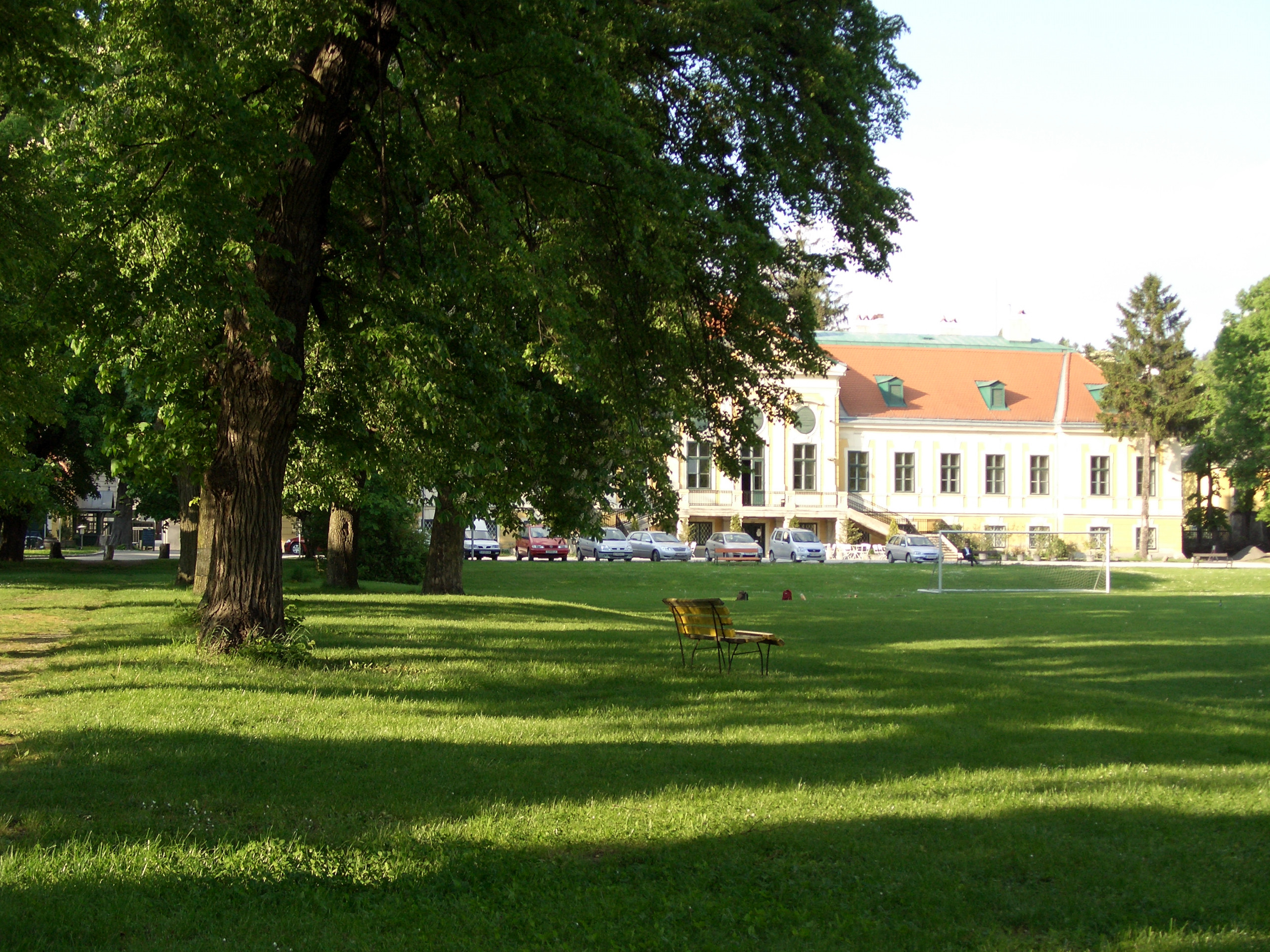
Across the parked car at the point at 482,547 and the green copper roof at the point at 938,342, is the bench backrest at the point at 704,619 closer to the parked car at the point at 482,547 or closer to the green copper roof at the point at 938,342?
the parked car at the point at 482,547

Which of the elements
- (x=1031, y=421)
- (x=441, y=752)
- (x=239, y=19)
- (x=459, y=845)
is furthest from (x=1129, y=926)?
(x=1031, y=421)

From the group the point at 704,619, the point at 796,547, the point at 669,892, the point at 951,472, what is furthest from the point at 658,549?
the point at 669,892

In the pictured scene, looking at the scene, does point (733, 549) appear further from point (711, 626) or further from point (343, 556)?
point (711, 626)

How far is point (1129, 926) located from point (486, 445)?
12707 mm

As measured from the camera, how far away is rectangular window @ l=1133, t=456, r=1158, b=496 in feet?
249

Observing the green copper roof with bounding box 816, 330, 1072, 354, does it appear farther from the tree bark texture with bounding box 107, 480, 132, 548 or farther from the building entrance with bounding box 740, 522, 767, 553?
the tree bark texture with bounding box 107, 480, 132, 548

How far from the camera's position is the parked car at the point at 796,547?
60406 mm

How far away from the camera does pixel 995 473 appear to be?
76312 mm

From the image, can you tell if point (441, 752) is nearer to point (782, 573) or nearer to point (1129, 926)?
point (1129, 926)

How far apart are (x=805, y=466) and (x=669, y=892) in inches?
2748

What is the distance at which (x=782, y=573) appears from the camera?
46938 mm

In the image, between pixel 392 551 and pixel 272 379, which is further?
pixel 392 551

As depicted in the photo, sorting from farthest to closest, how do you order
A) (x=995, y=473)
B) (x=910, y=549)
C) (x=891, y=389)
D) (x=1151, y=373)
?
(x=891, y=389)
(x=995, y=473)
(x=1151, y=373)
(x=910, y=549)

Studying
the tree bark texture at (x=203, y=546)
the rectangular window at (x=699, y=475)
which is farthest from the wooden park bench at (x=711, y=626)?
the rectangular window at (x=699, y=475)
